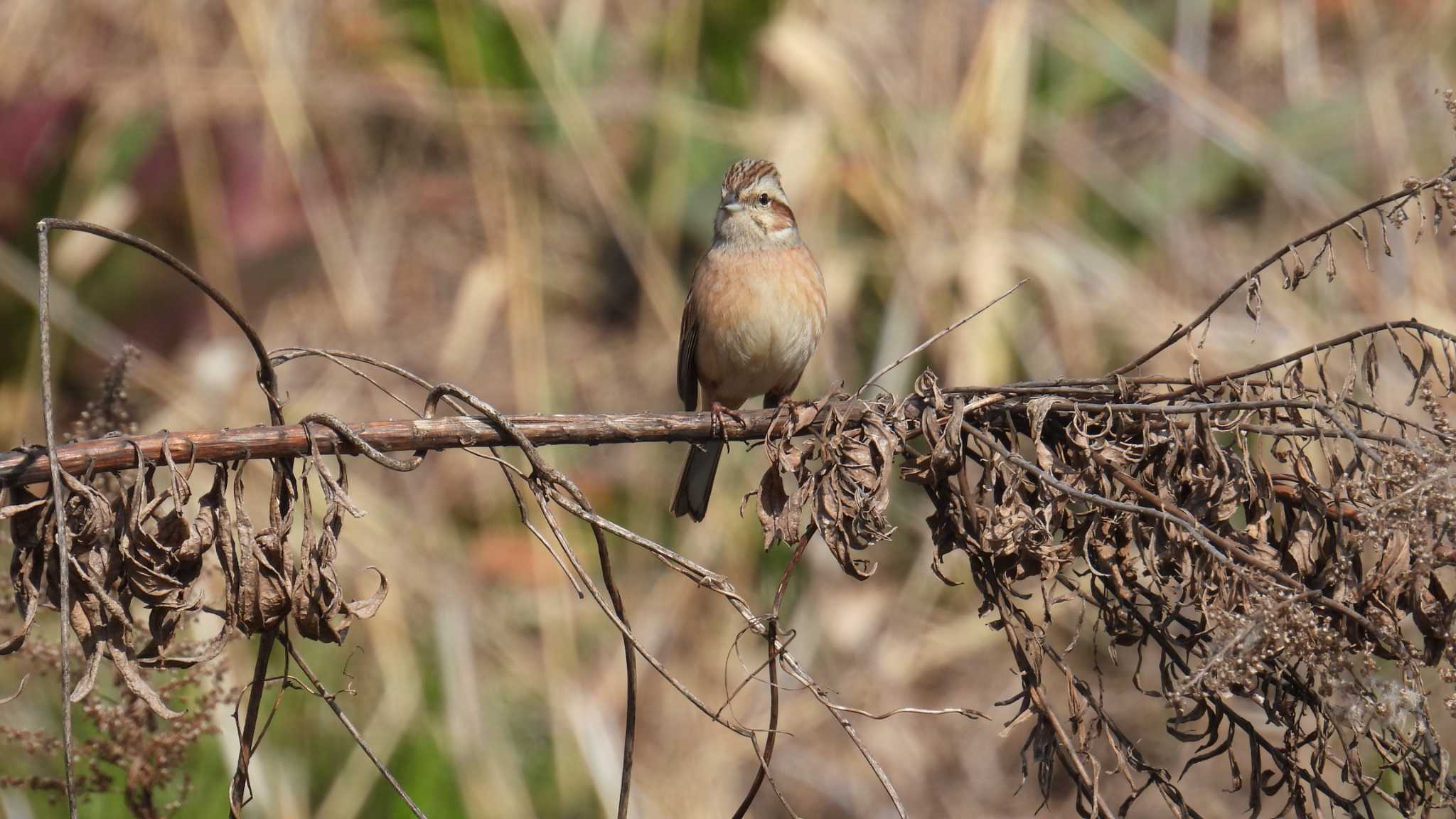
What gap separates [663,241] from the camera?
710 cm

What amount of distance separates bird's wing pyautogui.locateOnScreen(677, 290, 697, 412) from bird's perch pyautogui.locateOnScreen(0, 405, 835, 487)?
6.90 feet

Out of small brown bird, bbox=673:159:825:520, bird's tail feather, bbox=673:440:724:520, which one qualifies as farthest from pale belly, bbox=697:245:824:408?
bird's tail feather, bbox=673:440:724:520

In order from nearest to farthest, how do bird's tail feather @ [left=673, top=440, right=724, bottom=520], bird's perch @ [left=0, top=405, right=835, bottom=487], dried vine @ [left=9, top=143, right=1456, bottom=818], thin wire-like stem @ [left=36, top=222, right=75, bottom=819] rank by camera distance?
thin wire-like stem @ [left=36, top=222, right=75, bottom=819], dried vine @ [left=9, top=143, right=1456, bottom=818], bird's perch @ [left=0, top=405, right=835, bottom=487], bird's tail feather @ [left=673, top=440, right=724, bottom=520]

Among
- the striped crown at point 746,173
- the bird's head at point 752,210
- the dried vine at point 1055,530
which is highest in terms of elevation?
the striped crown at point 746,173

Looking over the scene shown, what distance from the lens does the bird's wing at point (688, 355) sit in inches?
188

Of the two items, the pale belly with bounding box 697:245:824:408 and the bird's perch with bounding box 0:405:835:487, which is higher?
the pale belly with bounding box 697:245:824:408

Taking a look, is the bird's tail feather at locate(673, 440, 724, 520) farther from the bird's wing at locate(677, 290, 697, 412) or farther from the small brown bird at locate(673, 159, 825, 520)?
the bird's wing at locate(677, 290, 697, 412)

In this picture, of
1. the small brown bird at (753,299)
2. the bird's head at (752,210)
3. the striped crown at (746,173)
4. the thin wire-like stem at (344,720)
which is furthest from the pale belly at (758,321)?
the thin wire-like stem at (344,720)

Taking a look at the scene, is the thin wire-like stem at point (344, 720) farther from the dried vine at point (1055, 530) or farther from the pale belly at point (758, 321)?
the pale belly at point (758, 321)

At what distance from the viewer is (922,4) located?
26.2ft

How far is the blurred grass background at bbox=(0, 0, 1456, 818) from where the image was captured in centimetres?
638

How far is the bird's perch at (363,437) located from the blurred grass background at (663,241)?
3.60m

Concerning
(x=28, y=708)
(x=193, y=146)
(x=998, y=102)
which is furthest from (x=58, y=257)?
(x=998, y=102)

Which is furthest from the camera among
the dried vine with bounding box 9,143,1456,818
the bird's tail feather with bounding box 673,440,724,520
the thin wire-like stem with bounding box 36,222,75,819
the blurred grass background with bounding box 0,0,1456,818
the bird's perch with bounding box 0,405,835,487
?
the blurred grass background with bounding box 0,0,1456,818
